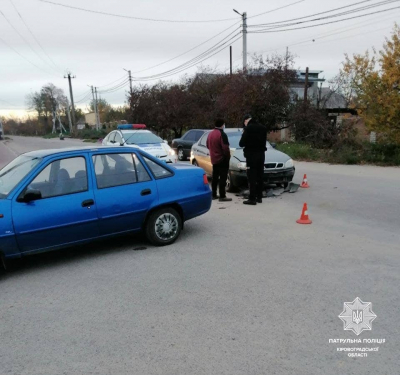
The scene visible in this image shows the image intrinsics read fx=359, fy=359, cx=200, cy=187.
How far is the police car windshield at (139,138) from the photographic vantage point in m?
12.7

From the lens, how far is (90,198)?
4.89 m

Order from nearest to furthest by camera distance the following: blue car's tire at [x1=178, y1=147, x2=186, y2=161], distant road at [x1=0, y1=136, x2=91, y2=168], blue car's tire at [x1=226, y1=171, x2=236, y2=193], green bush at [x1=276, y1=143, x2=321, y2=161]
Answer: blue car's tire at [x1=226, y1=171, x2=236, y2=193] < green bush at [x1=276, y1=143, x2=321, y2=161] < blue car's tire at [x1=178, y1=147, x2=186, y2=161] < distant road at [x1=0, y1=136, x2=91, y2=168]

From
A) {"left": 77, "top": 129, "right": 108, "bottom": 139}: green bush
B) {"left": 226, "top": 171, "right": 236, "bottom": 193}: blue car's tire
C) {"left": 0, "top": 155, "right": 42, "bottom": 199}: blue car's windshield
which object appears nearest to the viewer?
{"left": 0, "top": 155, "right": 42, "bottom": 199}: blue car's windshield

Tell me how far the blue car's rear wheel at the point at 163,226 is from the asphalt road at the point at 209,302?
168 millimetres

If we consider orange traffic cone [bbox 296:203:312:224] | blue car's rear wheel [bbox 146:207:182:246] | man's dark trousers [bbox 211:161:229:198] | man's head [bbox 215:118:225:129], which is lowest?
orange traffic cone [bbox 296:203:312:224]

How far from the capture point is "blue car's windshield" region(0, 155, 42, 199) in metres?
4.65

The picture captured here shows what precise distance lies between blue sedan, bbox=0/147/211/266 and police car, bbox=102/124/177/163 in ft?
19.7

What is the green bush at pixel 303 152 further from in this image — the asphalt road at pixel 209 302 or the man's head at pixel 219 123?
the asphalt road at pixel 209 302

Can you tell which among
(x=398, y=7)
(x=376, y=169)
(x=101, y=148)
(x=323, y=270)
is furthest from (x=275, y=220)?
(x=398, y=7)

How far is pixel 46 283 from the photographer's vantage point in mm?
4375

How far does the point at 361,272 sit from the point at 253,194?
4.03m

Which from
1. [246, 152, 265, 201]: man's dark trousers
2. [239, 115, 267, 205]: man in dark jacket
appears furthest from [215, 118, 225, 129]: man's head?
[246, 152, 265, 201]: man's dark trousers

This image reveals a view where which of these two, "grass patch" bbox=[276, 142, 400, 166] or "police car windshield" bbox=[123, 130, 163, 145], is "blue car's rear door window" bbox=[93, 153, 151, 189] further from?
"grass patch" bbox=[276, 142, 400, 166]

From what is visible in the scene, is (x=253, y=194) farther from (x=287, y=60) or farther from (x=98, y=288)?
(x=287, y=60)
